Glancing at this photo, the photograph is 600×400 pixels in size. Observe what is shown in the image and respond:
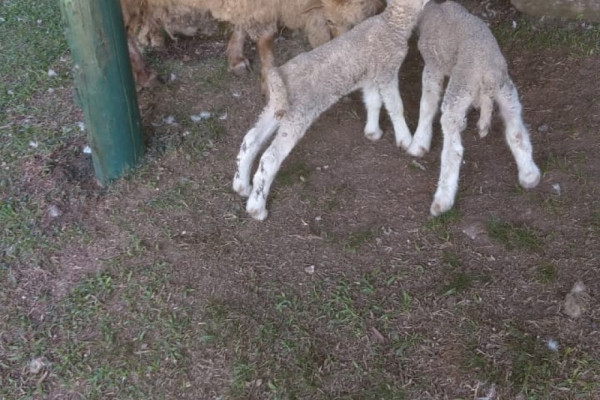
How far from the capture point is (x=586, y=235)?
3430 mm

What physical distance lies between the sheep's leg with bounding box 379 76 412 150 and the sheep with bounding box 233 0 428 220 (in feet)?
0.04

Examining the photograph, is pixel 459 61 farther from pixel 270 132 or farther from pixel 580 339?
pixel 580 339

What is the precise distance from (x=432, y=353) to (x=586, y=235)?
4.13 ft

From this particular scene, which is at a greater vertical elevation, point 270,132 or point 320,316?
point 270,132

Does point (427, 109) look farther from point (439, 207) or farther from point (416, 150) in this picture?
point (439, 207)

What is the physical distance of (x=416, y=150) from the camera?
4.08 m

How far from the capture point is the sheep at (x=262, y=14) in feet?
13.9

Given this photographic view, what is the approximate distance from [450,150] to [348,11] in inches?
52.0

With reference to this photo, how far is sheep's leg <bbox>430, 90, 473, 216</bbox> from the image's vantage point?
3.53 m

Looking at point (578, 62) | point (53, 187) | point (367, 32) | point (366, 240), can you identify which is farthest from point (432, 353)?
point (578, 62)

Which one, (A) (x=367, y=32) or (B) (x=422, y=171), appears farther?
(B) (x=422, y=171)

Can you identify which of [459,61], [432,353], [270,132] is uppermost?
[459,61]

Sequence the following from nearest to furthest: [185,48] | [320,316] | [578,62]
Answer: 1. [320,316]
2. [578,62]
3. [185,48]

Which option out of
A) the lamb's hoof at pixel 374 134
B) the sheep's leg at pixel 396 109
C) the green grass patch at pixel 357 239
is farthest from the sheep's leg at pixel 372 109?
the green grass patch at pixel 357 239
